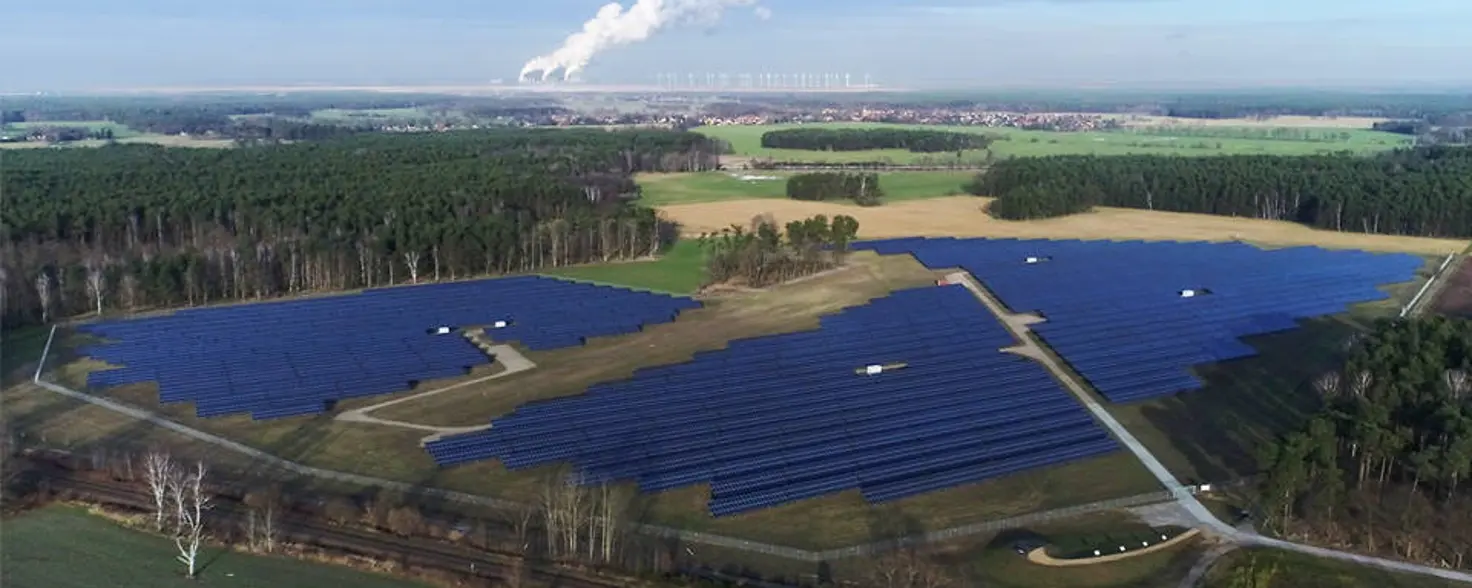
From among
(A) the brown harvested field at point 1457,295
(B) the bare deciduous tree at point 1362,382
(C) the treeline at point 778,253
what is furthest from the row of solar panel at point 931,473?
(A) the brown harvested field at point 1457,295

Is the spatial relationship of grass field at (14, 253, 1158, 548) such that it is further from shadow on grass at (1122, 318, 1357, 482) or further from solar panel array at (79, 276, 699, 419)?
shadow on grass at (1122, 318, 1357, 482)

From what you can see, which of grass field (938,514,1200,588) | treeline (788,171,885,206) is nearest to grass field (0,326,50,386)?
grass field (938,514,1200,588)

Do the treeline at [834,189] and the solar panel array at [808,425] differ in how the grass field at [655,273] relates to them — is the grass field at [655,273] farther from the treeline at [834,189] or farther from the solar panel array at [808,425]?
the treeline at [834,189]

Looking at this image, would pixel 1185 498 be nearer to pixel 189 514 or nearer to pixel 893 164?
pixel 189 514

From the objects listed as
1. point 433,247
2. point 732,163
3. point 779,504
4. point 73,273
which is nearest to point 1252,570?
point 779,504

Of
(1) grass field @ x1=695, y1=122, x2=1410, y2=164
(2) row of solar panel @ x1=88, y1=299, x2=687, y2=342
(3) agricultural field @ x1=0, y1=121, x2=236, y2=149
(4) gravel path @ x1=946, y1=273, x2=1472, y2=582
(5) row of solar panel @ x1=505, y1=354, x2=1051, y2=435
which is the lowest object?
(4) gravel path @ x1=946, y1=273, x2=1472, y2=582

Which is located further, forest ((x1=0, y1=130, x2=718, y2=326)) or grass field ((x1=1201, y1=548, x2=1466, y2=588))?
forest ((x1=0, y1=130, x2=718, y2=326))

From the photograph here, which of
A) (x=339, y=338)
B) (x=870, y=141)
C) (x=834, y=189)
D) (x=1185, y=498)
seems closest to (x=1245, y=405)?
(x=1185, y=498)
